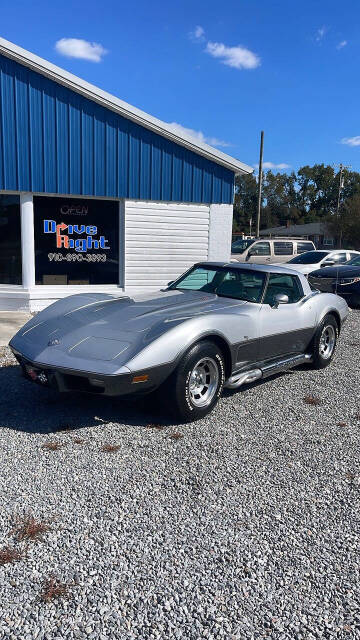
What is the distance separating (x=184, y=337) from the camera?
13.5 feet

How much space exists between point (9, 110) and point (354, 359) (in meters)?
7.36

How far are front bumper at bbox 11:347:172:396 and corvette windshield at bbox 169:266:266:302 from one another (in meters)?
1.69

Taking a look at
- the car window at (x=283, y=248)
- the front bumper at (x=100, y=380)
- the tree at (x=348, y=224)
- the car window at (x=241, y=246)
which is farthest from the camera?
the tree at (x=348, y=224)

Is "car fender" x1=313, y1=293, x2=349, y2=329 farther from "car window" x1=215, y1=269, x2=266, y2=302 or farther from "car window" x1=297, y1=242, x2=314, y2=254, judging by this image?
"car window" x1=297, y1=242, x2=314, y2=254

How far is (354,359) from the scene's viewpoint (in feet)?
23.1

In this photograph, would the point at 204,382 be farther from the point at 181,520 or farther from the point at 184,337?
the point at 181,520

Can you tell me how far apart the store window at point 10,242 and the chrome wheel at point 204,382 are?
650cm

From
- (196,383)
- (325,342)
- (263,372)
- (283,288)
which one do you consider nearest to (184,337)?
(196,383)

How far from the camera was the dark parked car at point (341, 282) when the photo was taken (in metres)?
12.3

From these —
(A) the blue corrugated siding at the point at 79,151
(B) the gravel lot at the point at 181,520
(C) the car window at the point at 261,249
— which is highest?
(A) the blue corrugated siding at the point at 79,151

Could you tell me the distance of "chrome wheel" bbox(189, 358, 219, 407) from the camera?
4.39m

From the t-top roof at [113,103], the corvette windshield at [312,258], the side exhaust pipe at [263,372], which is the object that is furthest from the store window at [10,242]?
the corvette windshield at [312,258]

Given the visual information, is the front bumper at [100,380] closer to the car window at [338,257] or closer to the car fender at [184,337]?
the car fender at [184,337]

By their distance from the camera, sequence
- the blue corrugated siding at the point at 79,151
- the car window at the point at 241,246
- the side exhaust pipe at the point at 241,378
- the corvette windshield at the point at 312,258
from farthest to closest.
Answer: the car window at the point at 241,246
the corvette windshield at the point at 312,258
the blue corrugated siding at the point at 79,151
the side exhaust pipe at the point at 241,378
